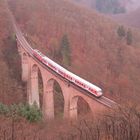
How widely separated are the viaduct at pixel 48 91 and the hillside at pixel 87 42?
9.72m

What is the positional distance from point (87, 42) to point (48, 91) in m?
29.9

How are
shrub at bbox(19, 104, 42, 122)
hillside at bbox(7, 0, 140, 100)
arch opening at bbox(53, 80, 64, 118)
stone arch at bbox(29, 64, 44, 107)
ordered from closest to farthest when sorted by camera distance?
shrub at bbox(19, 104, 42, 122) < arch opening at bbox(53, 80, 64, 118) < stone arch at bbox(29, 64, 44, 107) < hillside at bbox(7, 0, 140, 100)

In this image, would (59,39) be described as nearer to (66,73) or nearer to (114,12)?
(66,73)

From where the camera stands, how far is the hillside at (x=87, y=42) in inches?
2783

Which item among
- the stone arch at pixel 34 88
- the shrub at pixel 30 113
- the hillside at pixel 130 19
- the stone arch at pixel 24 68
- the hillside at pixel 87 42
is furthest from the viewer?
the hillside at pixel 130 19

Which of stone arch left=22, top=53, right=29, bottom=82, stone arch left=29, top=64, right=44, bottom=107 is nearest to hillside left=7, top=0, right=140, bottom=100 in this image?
stone arch left=22, top=53, right=29, bottom=82

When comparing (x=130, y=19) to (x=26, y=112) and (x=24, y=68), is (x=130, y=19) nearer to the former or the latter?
(x=24, y=68)

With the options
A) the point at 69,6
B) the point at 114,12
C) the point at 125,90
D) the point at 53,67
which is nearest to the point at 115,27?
the point at 69,6

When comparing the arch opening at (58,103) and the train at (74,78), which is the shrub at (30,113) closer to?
the train at (74,78)

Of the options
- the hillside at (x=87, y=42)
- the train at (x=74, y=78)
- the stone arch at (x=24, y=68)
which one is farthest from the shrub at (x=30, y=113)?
the hillside at (x=87, y=42)

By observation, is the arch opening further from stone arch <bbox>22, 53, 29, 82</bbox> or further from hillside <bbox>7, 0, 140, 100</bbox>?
hillside <bbox>7, 0, 140, 100</bbox>

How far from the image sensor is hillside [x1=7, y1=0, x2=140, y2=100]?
2783 inches

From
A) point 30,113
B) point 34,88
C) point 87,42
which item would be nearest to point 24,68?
point 34,88

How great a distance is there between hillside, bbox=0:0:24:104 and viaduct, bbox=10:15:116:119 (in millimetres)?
1867
